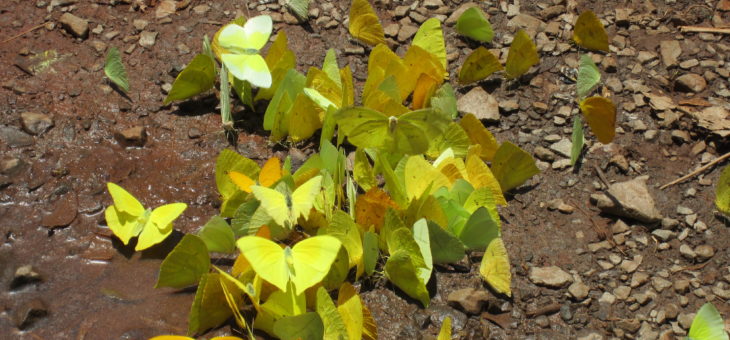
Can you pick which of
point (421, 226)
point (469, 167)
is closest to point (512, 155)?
point (469, 167)

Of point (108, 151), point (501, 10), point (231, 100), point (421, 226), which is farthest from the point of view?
point (501, 10)

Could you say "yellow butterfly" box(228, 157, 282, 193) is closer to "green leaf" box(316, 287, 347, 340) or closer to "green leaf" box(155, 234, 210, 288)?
"green leaf" box(155, 234, 210, 288)

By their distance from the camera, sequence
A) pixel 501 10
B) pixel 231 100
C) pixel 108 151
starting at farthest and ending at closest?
pixel 501 10 → pixel 231 100 → pixel 108 151

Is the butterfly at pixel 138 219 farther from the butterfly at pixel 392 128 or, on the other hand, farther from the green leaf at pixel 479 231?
the green leaf at pixel 479 231

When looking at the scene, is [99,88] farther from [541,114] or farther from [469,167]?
→ [541,114]

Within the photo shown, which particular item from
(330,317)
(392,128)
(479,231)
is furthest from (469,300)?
(392,128)

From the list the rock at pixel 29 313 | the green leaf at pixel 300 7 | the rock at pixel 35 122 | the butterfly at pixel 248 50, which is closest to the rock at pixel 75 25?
the rock at pixel 35 122

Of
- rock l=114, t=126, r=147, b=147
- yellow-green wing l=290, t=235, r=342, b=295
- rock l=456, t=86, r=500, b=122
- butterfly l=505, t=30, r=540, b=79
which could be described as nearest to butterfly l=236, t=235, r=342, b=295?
yellow-green wing l=290, t=235, r=342, b=295
